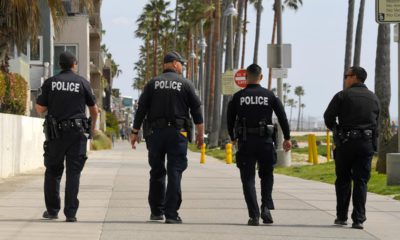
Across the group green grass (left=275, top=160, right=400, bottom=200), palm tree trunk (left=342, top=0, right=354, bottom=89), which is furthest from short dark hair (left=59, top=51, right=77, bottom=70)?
palm tree trunk (left=342, top=0, right=354, bottom=89)

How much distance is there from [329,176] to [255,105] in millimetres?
12014

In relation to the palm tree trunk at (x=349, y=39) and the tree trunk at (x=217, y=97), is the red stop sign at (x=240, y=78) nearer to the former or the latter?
the palm tree trunk at (x=349, y=39)

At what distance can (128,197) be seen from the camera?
1680cm

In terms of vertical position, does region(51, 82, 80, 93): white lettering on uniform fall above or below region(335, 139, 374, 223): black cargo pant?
above

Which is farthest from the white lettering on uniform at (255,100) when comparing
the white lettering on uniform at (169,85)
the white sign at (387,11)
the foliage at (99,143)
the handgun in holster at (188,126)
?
the foliage at (99,143)

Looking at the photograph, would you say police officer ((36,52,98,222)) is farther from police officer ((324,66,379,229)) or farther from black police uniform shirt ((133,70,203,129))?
police officer ((324,66,379,229))

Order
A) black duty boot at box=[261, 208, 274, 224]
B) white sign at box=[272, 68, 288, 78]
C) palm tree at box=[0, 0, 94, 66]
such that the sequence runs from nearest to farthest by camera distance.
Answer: black duty boot at box=[261, 208, 274, 224]
palm tree at box=[0, 0, 94, 66]
white sign at box=[272, 68, 288, 78]

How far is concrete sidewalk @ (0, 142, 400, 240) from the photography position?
1124 centimetres

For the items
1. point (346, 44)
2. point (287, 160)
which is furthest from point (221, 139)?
point (287, 160)

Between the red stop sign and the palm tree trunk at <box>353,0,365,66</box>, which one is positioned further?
the palm tree trunk at <box>353,0,365,66</box>

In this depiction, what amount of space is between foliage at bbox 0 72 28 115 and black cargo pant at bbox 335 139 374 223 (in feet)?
45.9

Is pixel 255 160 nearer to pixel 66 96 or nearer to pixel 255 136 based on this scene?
pixel 255 136

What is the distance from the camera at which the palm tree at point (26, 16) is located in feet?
66.2

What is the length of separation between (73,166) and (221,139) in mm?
46457
